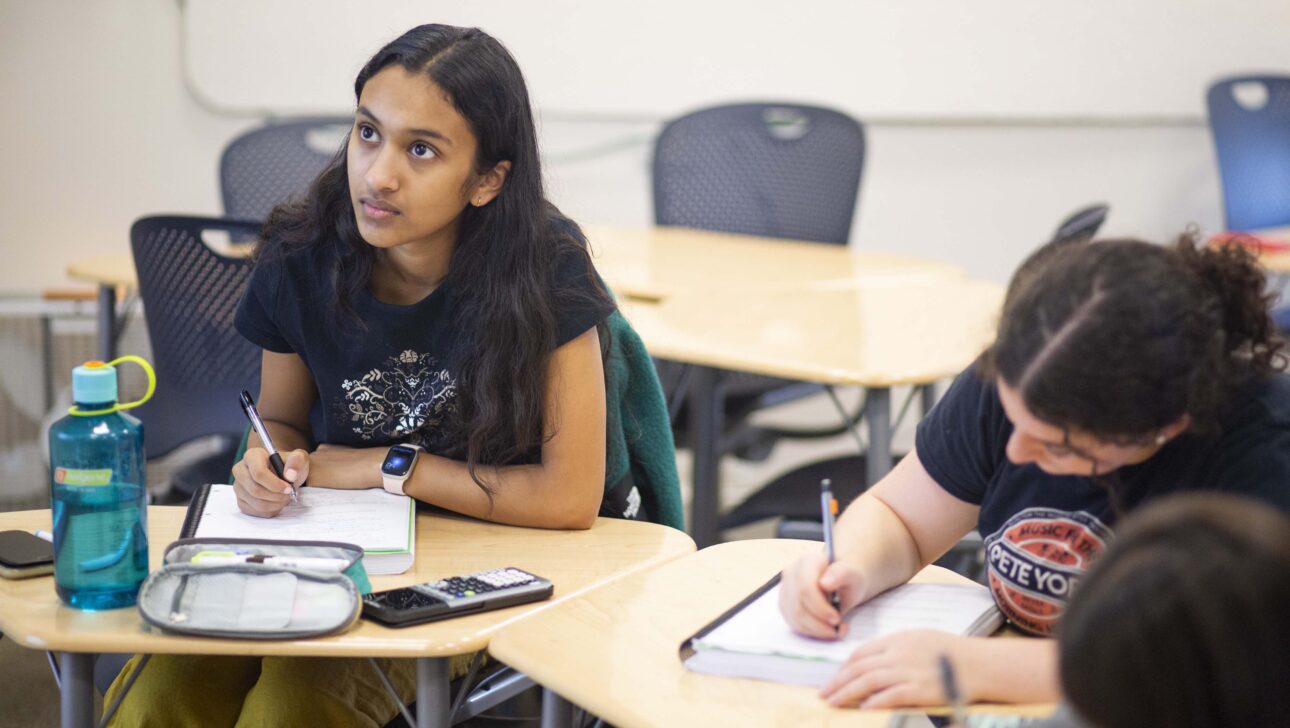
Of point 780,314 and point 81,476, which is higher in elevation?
point 81,476

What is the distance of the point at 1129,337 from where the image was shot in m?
0.97

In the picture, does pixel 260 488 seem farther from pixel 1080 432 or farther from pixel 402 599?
pixel 1080 432

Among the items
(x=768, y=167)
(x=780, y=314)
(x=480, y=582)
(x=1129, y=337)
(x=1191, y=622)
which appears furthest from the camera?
(x=768, y=167)

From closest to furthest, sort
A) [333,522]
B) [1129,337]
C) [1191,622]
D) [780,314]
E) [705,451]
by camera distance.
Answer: [1191,622], [1129,337], [333,522], [780,314], [705,451]

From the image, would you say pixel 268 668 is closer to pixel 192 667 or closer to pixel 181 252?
pixel 192 667

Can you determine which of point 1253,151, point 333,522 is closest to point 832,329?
point 333,522

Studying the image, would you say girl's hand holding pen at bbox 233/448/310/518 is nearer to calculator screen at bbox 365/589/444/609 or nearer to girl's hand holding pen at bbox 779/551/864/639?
calculator screen at bbox 365/589/444/609

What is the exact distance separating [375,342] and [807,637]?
687 mm

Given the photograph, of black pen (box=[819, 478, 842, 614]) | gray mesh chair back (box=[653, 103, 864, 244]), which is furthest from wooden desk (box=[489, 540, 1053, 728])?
gray mesh chair back (box=[653, 103, 864, 244])

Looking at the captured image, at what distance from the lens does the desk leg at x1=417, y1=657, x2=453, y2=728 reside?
46.7 inches

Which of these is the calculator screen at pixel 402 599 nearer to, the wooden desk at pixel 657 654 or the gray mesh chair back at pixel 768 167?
the wooden desk at pixel 657 654

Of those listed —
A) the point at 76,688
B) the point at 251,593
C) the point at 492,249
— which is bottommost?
the point at 76,688

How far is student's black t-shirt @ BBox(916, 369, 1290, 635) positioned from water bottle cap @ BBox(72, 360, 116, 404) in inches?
30.7

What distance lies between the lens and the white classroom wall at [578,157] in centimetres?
355
